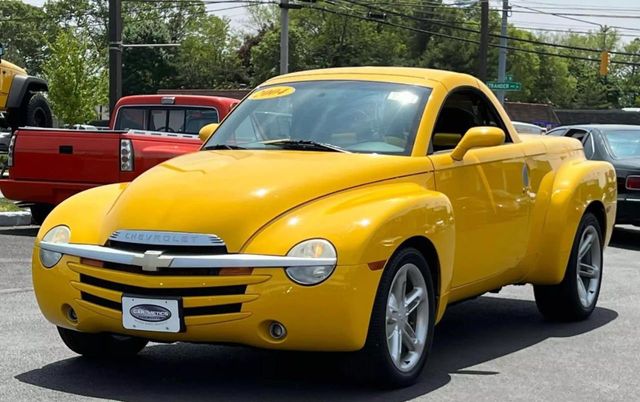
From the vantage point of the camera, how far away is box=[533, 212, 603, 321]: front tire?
6.96m

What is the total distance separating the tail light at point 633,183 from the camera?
12398 millimetres

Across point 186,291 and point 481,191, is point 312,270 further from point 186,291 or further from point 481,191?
point 481,191

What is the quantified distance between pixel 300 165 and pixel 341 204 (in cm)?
44

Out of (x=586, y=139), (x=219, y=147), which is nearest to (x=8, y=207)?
(x=586, y=139)

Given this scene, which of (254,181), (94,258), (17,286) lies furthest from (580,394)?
(17,286)

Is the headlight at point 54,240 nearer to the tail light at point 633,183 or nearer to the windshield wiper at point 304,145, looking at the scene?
the windshield wiper at point 304,145

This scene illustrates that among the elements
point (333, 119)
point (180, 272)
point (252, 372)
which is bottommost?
point (252, 372)

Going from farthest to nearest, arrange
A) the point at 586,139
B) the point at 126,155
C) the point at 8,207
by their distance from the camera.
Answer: the point at 586,139 → the point at 8,207 → the point at 126,155

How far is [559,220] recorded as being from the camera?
674cm

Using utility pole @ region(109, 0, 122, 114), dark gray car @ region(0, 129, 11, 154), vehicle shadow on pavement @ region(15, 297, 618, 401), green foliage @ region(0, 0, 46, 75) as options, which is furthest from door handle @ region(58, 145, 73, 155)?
green foliage @ region(0, 0, 46, 75)

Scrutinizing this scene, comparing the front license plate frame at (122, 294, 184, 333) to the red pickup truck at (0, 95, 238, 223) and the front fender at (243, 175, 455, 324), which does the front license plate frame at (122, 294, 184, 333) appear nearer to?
the front fender at (243, 175, 455, 324)

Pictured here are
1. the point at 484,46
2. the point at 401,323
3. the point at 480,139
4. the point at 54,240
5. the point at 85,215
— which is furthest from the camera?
the point at 484,46

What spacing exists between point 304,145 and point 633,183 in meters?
7.82

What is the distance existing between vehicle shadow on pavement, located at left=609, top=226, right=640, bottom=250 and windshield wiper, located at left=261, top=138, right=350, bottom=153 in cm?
777
